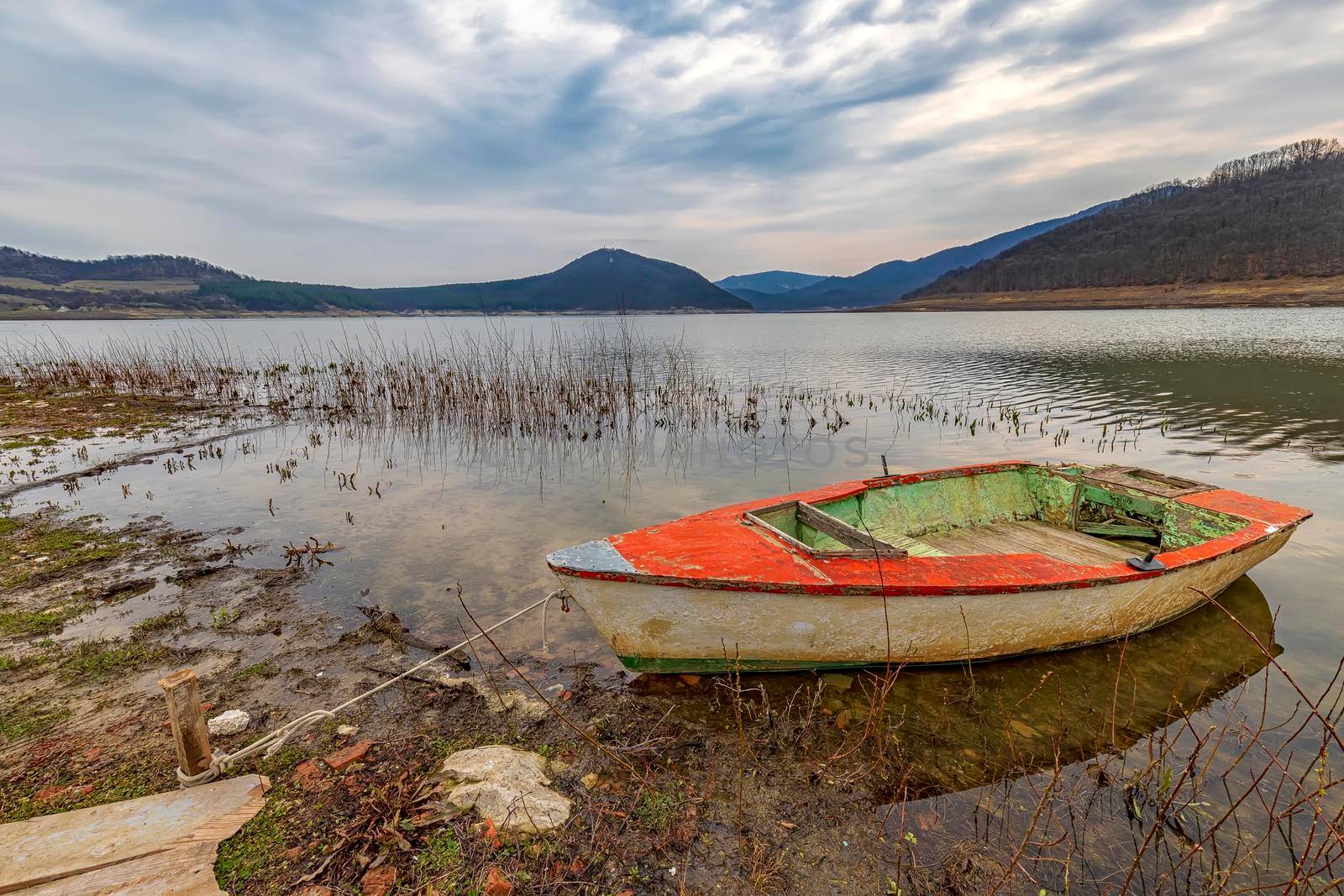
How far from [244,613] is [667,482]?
20.9 ft

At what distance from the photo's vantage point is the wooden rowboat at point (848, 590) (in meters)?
4.03

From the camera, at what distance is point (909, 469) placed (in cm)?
1132

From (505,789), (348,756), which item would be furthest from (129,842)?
(505,789)

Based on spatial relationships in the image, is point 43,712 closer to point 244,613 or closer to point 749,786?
point 244,613

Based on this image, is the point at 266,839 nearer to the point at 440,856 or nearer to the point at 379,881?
the point at 379,881

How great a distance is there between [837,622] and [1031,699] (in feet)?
5.78

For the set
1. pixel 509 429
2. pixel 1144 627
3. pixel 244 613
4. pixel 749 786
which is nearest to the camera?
pixel 749 786

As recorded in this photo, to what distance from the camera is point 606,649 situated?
16.9 feet

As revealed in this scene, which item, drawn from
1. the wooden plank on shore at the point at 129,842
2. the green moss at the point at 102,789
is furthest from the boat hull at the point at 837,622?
the green moss at the point at 102,789

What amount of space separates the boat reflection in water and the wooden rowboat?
0.67 ft

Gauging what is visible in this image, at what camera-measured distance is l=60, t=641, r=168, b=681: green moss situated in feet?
14.8

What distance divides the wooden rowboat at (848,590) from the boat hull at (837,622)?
0.01 metres

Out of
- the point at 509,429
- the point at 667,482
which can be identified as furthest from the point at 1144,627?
the point at 509,429

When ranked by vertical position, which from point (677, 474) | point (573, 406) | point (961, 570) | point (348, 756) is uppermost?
point (961, 570)
